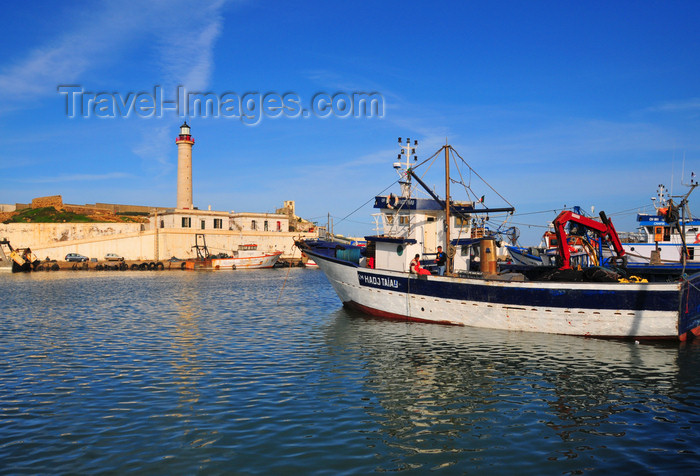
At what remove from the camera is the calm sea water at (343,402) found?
8.44 m

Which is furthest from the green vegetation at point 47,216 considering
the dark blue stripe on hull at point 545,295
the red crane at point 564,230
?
the red crane at point 564,230

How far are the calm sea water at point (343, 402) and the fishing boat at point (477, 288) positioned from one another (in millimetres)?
905

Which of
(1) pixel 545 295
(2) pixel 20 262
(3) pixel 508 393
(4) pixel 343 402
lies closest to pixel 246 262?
(2) pixel 20 262

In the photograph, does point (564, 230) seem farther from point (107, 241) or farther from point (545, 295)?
point (107, 241)

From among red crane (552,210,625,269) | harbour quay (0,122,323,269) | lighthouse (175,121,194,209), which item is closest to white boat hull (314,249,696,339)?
red crane (552,210,625,269)

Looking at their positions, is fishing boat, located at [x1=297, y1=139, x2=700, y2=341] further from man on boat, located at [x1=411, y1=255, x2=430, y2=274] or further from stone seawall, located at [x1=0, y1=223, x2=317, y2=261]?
stone seawall, located at [x1=0, y1=223, x2=317, y2=261]

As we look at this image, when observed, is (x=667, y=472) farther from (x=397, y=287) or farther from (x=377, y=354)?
(x=397, y=287)

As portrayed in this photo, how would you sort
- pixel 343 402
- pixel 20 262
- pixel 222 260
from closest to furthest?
pixel 343 402 < pixel 20 262 < pixel 222 260

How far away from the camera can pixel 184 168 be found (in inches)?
3615

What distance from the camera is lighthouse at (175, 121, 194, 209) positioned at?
9088 cm

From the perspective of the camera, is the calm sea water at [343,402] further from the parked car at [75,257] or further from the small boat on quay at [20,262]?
the parked car at [75,257]

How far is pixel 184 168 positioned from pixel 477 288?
81.7 meters

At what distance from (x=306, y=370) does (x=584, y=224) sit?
14803mm

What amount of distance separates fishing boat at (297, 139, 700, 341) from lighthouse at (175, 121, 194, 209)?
69.0 m
